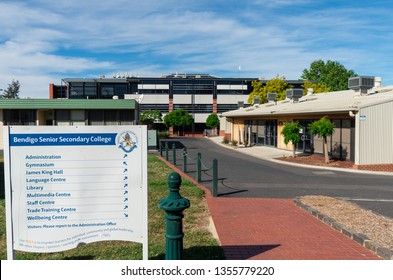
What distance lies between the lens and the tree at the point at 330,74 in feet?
244

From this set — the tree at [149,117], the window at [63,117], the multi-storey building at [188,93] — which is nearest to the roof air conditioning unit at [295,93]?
the window at [63,117]

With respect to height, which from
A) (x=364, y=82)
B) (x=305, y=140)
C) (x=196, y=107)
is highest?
(x=196, y=107)

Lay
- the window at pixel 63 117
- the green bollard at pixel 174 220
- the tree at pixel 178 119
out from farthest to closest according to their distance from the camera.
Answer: the tree at pixel 178 119
the window at pixel 63 117
the green bollard at pixel 174 220

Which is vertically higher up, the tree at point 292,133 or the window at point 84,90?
the window at point 84,90

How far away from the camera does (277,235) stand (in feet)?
22.4

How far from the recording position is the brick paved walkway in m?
5.81

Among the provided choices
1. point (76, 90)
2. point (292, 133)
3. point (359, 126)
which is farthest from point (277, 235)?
point (76, 90)

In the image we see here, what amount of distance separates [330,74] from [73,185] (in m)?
76.3

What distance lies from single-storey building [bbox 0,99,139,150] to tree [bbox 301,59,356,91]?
53.4 meters

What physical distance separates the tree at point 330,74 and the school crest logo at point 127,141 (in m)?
74.0

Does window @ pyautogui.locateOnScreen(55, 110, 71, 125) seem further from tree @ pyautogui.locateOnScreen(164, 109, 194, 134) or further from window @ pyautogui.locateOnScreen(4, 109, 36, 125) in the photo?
tree @ pyautogui.locateOnScreen(164, 109, 194, 134)

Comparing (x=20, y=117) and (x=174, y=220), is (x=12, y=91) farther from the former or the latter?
(x=174, y=220)

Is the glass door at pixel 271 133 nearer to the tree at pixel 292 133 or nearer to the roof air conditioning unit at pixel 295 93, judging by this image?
the roof air conditioning unit at pixel 295 93

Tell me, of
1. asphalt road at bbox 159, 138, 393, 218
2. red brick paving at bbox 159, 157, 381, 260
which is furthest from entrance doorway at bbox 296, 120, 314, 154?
red brick paving at bbox 159, 157, 381, 260
